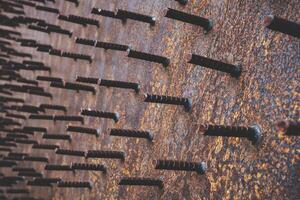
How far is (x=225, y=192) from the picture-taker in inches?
41.1

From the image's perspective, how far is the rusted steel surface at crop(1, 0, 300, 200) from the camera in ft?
3.01

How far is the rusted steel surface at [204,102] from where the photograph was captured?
3.01ft

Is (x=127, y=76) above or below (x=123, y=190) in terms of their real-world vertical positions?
above

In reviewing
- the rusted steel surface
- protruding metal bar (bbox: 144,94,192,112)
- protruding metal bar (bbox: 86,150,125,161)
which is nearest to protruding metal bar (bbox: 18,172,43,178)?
the rusted steel surface

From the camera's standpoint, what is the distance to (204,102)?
3.93 feet

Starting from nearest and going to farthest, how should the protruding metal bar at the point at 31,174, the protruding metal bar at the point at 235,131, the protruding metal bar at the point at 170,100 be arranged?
1. the protruding metal bar at the point at 235,131
2. the protruding metal bar at the point at 170,100
3. the protruding metal bar at the point at 31,174

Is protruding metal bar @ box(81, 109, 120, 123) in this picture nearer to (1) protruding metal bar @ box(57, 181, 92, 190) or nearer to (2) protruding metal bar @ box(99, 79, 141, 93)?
(2) protruding metal bar @ box(99, 79, 141, 93)

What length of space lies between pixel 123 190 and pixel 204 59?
0.80m

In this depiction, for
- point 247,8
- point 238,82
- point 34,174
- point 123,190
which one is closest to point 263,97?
point 238,82

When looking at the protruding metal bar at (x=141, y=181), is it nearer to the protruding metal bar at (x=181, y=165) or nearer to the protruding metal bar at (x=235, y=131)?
the protruding metal bar at (x=181, y=165)

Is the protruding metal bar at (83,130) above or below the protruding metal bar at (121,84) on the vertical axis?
below

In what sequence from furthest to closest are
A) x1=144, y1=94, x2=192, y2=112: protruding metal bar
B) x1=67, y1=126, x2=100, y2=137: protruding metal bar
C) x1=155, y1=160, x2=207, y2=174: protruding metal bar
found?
x1=67, y1=126, x2=100, y2=137: protruding metal bar, x1=144, y1=94, x2=192, y2=112: protruding metal bar, x1=155, y1=160, x2=207, y2=174: protruding metal bar

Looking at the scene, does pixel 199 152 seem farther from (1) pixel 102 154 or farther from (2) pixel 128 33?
(2) pixel 128 33

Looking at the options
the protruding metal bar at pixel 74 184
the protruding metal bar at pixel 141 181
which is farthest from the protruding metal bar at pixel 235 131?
the protruding metal bar at pixel 74 184
